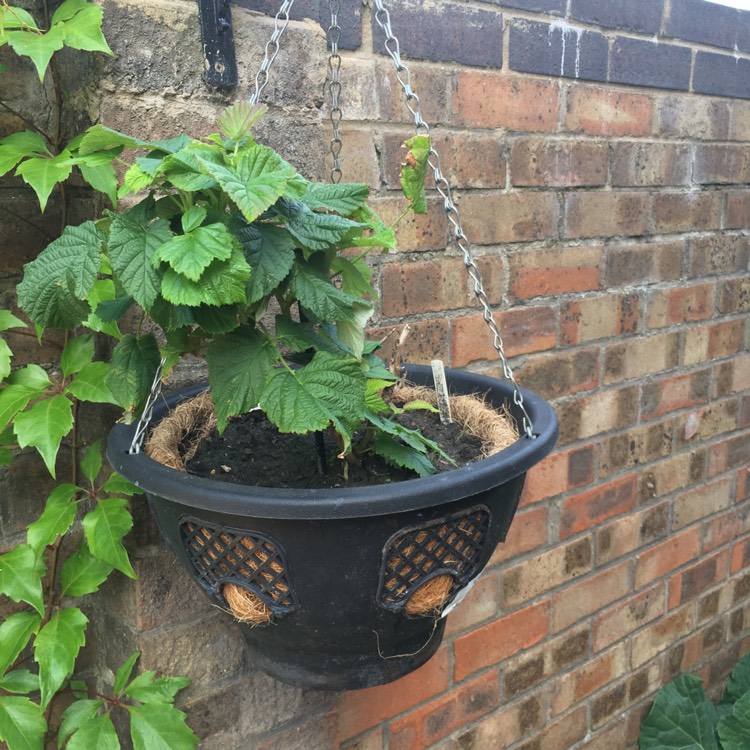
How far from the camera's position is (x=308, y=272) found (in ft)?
2.54

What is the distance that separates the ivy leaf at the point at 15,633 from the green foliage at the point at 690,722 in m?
1.55

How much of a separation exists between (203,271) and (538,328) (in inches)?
37.6

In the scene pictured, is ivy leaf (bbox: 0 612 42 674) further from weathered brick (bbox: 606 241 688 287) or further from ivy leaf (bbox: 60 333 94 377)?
weathered brick (bbox: 606 241 688 287)

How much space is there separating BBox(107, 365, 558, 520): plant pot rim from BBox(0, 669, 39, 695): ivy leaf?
36 centimetres

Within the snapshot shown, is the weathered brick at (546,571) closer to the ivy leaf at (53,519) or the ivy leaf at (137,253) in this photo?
the ivy leaf at (53,519)

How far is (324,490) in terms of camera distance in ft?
2.39

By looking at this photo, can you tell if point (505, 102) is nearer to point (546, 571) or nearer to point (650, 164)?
point (650, 164)

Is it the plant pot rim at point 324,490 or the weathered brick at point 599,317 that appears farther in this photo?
the weathered brick at point 599,317

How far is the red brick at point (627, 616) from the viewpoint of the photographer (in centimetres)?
179

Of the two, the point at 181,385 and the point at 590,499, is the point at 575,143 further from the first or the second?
the point at 181,385

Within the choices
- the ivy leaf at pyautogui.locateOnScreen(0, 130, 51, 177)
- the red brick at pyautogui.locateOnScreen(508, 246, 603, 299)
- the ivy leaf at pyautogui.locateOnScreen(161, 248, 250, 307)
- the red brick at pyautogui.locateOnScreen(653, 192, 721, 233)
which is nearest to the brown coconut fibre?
the ivy leaf at pyautogui.locateOnScreen(161, 248, 250, 307)

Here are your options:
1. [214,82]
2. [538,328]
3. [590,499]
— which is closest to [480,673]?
[590,499]

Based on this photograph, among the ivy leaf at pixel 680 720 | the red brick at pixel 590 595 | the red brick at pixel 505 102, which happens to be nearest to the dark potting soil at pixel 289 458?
the red brick at pixel 505 102

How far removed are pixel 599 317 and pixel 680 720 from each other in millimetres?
1045
